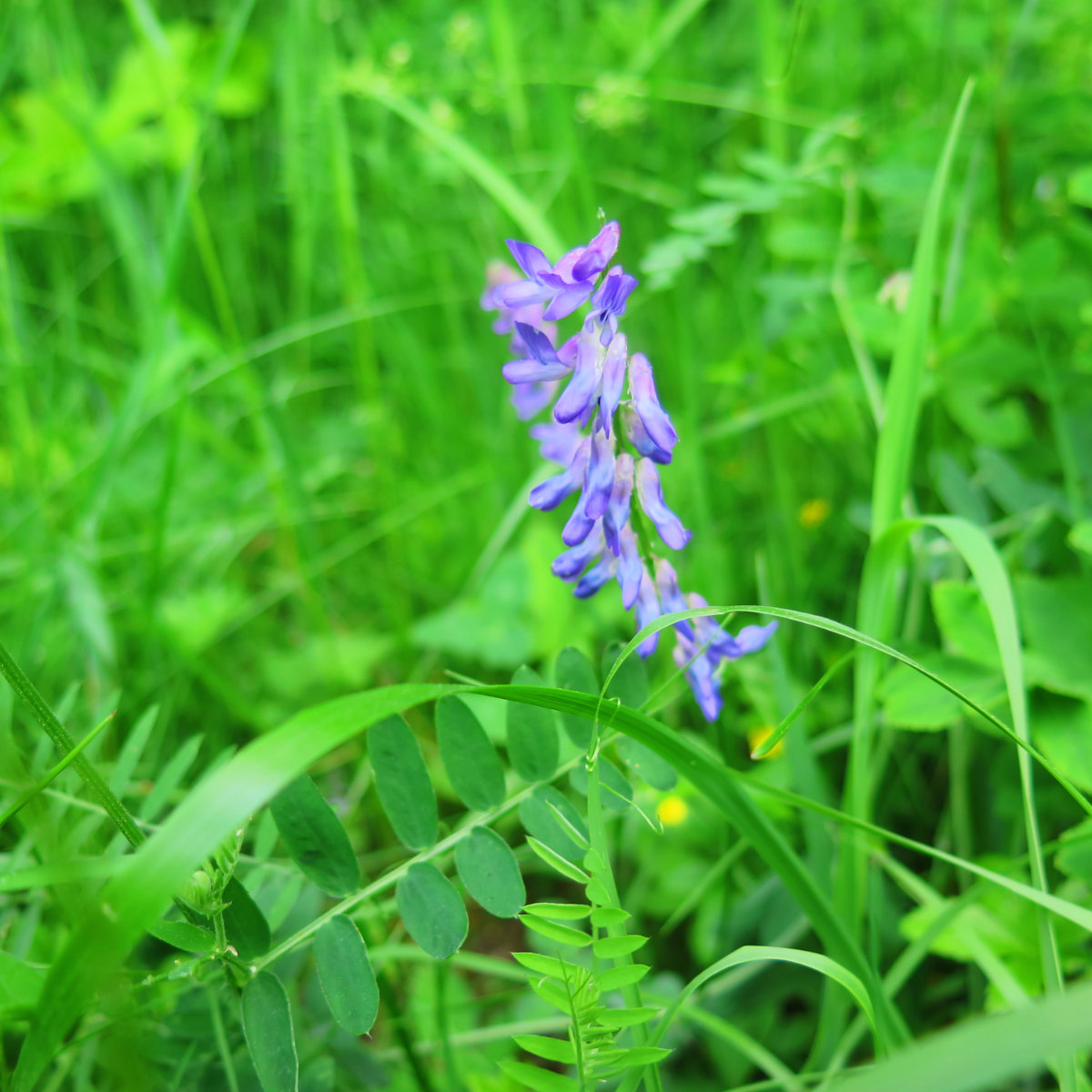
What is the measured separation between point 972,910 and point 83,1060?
123 centimetres

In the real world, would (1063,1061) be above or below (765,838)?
below

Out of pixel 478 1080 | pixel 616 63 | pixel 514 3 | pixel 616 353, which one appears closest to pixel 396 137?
pixel 514 3

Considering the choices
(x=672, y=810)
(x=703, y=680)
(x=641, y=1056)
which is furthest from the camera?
(x=672, y=810)

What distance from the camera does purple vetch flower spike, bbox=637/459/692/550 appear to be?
892 mm

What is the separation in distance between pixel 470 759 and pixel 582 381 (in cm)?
44

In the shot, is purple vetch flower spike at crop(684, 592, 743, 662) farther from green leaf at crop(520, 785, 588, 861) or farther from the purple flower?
the purple flower

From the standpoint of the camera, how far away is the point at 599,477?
87 centimetres

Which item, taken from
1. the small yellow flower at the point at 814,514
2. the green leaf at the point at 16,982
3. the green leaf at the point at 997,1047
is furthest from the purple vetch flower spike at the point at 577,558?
the small yellow flower at the point at 814,514

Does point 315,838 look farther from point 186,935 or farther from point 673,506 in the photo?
point 673,506

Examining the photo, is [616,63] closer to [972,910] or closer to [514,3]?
[514,3]

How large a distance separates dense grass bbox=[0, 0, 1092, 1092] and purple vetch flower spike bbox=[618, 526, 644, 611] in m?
0.14

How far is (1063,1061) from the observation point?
0.81 metres

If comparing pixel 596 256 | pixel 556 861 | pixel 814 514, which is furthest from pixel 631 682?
pixel 814 514

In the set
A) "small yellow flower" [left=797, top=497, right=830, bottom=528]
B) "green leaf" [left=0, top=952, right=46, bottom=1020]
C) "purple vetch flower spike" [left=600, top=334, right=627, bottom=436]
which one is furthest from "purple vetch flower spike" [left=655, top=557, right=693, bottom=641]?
"small yellow flower" [left=797, top=497, right=830, bottom=528]
